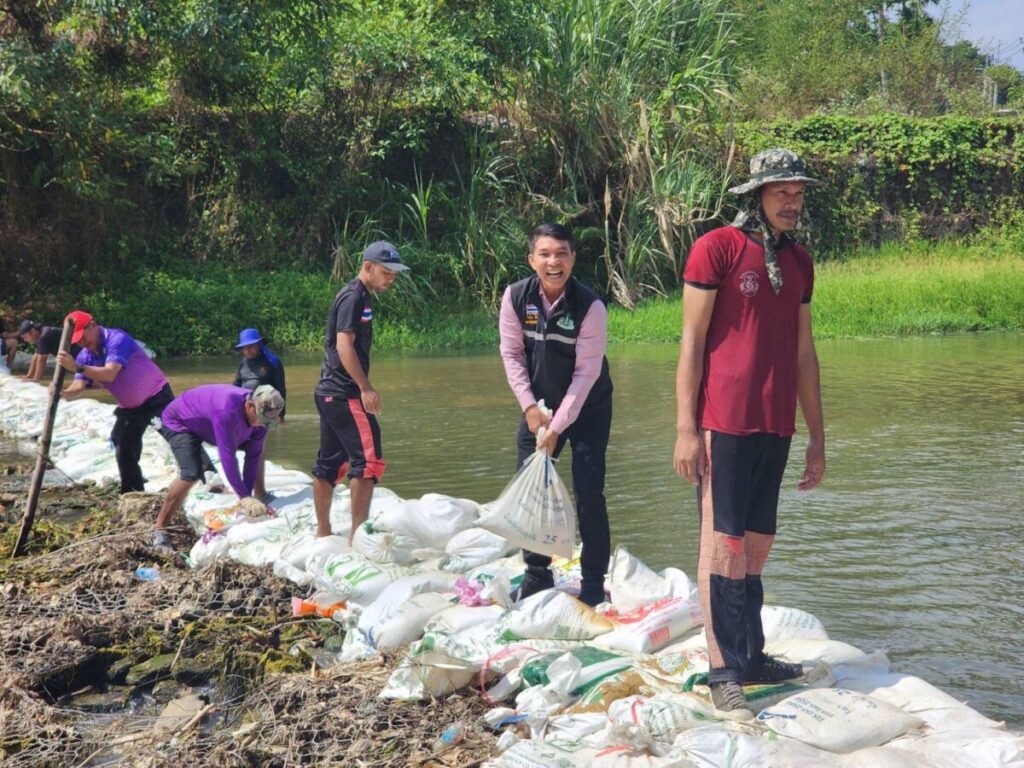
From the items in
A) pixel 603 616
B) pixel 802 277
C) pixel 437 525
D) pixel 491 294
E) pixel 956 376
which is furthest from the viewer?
pixel 491 294

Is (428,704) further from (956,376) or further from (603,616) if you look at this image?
(956,376)

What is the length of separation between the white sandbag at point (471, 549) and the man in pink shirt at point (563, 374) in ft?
2.24

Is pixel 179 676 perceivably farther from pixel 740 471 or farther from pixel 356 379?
pixel 740 471

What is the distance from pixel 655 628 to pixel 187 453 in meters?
3.11

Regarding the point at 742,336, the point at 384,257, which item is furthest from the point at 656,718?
the point at 384,257

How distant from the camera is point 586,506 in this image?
15.3 feet

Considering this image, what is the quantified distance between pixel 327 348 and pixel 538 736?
275cm

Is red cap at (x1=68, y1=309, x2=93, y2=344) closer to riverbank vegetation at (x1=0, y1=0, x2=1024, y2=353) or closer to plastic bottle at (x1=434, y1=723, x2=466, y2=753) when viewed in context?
plastic bottle at (x1=434, y1=723, x2=466, y2=753)

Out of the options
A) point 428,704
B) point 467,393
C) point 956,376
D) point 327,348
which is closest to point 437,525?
point 327,348

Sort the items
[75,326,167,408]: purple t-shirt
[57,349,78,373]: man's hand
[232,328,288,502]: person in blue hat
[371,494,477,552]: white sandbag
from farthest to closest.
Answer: [232,328,288,502]: person in blue hat → [75,326,167,408]: purple t-shirt → [57,349,78,373]: man's hand → [371,494,477,552]: white sandbag

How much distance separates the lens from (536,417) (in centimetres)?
450

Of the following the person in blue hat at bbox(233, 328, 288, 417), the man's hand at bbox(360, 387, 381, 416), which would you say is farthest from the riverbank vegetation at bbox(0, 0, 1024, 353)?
the man's hand at bbox(360, 387, 381, 416)

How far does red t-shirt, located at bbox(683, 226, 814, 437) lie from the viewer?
3525mm

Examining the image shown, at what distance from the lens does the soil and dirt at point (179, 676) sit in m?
3.61
